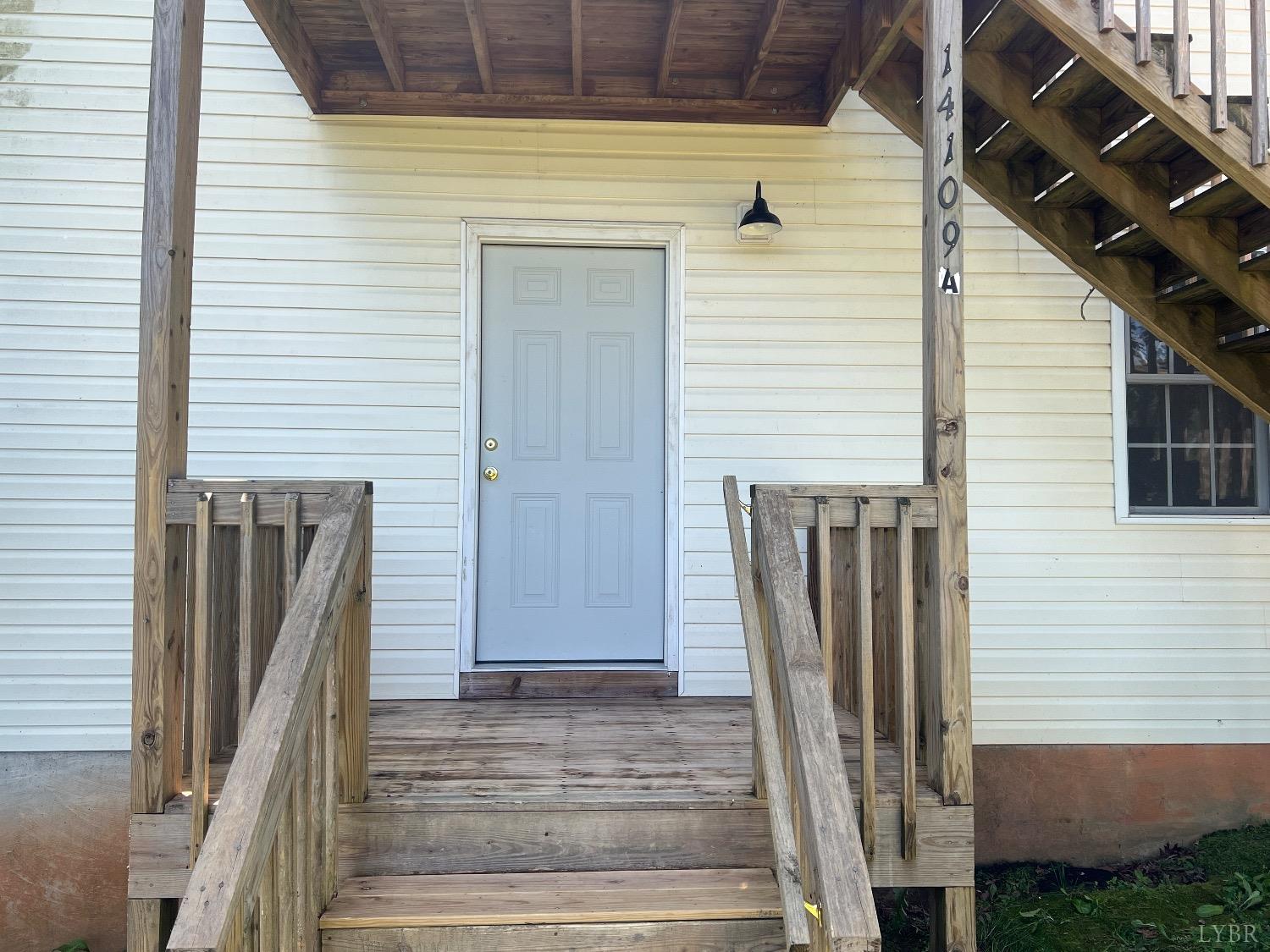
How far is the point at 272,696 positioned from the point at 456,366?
2.38 m

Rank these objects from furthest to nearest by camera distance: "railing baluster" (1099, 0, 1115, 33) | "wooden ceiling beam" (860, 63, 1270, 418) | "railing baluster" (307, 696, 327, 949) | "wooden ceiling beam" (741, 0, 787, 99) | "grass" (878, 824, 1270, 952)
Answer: "wooden ceiling beam" (860, 63, 1270, 418) < "wooden ceiling beam" (741, 0, 787, 99) < "grass" (878, 824, 1270, 952) < "railing baluster" (1099, 0, 1115, 33) < "railing baluster" (307, 696, 327, 949)

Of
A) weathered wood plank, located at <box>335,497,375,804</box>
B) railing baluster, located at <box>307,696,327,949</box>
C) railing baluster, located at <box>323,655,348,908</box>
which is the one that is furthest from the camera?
weathered wood plank, located at <box>335,497,375,804</box>

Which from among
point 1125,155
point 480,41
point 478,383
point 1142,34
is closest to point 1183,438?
point 1125,155

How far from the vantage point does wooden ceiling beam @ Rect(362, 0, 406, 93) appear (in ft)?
12.2

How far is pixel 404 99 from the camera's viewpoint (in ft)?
14.5

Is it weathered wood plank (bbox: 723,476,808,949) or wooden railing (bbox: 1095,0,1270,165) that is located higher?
wooden railing (bbox: 1095,0,1270,165)

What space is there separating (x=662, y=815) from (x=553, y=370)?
233 cm

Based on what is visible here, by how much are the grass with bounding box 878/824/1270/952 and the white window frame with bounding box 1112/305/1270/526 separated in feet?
4.70

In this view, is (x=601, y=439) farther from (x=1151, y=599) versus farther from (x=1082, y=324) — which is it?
(x=1151, y=599)

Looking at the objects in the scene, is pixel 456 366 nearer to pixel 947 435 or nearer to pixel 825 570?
pixel 825 570

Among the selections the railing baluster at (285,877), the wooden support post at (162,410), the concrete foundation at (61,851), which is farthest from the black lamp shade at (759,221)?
the concrete foundation at (61,851)

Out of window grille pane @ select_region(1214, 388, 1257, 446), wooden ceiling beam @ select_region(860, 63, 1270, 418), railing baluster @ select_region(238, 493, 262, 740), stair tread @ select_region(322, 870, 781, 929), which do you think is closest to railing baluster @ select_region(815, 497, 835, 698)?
stair tread @ select_region(322, 870, 781, 929)

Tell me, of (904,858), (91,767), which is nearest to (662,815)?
(904,858)

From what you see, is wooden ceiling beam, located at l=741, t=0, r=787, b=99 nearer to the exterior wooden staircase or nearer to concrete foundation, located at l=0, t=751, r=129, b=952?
the exterior wooden staircase
